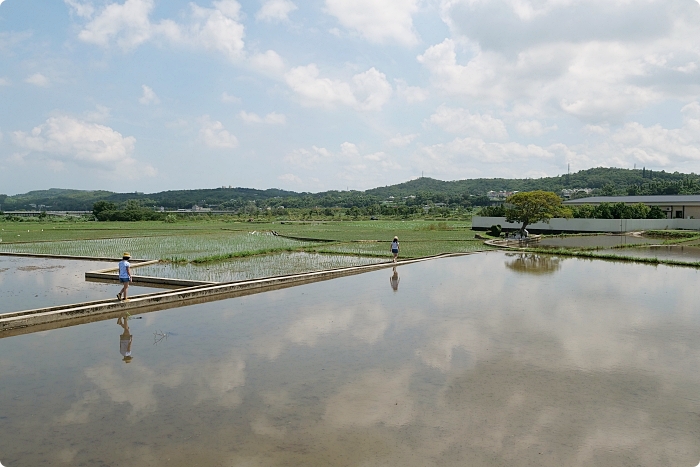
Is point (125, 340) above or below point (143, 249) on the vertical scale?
below

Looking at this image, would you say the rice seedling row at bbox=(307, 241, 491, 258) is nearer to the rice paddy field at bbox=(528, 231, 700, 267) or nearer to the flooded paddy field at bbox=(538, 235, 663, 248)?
the rice paddy field at bbox=(528, 231, 700, 267)

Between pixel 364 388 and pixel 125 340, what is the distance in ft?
16.5

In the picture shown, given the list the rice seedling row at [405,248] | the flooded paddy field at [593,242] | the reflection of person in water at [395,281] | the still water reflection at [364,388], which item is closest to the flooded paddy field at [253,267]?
the rice seedling row at [405,248]

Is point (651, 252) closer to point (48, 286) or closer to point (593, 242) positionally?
point (593, 242)

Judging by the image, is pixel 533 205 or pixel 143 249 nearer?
pixel 143 249

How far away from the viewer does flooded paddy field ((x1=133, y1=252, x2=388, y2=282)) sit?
56.7ft

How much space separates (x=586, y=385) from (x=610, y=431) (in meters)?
1.40

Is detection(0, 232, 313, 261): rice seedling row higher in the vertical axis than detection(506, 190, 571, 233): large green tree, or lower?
lower

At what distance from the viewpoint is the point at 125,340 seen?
9.25 metres

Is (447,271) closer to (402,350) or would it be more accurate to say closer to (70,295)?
(402,350)

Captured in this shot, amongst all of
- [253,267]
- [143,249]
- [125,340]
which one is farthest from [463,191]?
[125,340]

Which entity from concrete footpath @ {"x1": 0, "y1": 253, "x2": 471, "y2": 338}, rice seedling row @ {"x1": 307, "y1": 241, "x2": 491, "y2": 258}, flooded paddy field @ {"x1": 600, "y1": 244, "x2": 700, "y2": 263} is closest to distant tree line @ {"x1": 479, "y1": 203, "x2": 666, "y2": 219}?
flooded paddy field @ {"x1": 600, "y1": 244, "x2": 700, "y2": 263}

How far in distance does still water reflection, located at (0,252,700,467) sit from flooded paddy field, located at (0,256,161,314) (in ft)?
11.2

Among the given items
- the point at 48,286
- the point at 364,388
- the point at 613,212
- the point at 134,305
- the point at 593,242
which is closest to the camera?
the point at 364,388
